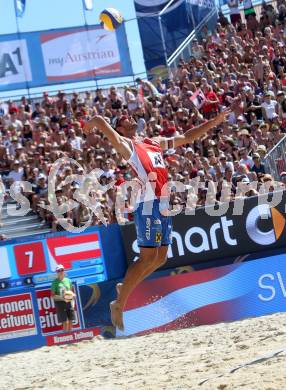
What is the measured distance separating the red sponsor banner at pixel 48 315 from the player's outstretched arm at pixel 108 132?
6.23m

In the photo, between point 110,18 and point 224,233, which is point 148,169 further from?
point 110,18

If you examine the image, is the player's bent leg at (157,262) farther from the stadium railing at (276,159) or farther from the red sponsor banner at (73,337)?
the stadium railing at (276,159)

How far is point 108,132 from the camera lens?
7.93m

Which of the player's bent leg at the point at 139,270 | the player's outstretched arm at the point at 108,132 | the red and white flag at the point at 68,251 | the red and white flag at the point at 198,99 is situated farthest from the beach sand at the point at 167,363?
the red and white flag at the point at 198,99

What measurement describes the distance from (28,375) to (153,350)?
1614mm

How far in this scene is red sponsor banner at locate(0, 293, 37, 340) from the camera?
546 inches

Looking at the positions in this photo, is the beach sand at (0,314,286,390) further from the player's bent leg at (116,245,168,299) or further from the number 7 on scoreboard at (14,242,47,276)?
the number 7 on scoreboard at (14,242,47,276)

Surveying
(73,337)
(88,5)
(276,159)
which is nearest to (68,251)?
(73,337)

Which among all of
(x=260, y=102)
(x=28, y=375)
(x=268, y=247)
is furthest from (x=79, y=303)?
(x=260, y=102)

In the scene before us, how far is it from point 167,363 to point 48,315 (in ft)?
18.3

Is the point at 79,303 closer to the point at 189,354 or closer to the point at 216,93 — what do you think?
the point at 189,354

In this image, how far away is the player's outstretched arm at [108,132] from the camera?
7.88 meters

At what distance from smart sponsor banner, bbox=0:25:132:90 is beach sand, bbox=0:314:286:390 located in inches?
498

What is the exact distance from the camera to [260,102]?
1833 centimetres
